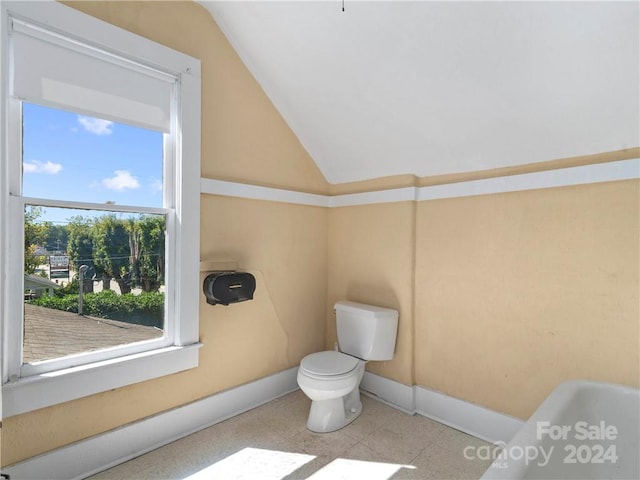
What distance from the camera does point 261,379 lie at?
2.39m

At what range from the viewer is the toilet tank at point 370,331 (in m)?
2.30

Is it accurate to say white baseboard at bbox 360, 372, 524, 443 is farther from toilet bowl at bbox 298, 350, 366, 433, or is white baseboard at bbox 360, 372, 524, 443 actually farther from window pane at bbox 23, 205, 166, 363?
window pane at bbox 23, 205, 166, 363

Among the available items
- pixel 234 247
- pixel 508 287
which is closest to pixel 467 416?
pixel 508 287

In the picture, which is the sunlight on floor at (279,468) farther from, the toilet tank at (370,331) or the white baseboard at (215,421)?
the toilet tank at (370,331)

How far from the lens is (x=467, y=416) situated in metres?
2.07

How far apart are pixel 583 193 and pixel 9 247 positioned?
2729 millimetres

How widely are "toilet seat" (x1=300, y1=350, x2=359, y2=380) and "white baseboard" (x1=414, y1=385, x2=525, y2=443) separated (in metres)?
0.55

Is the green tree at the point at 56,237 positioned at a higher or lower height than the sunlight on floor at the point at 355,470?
higher

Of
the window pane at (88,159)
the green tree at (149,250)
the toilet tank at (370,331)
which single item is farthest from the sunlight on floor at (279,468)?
the window pane at (88,159)

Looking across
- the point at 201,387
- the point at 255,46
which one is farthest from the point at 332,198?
the point at 201,387

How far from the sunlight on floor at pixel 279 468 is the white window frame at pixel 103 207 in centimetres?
57

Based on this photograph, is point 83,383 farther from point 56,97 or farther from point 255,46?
point 255,46

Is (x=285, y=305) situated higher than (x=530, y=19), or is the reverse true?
(x=530, y=19)

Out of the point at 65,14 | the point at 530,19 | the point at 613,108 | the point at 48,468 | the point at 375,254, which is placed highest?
the point at 65,14
